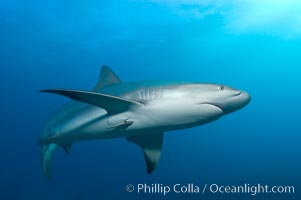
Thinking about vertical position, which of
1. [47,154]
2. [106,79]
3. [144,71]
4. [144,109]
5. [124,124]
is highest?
[144,71]

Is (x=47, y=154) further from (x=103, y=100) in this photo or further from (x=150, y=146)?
(x=103, y=100)

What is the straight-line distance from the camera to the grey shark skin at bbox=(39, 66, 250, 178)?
3.79 metres

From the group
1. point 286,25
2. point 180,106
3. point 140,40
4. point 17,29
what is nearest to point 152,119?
point 180,106

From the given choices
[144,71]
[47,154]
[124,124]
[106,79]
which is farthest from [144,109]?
[144,71]

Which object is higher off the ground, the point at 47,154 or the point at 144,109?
the point at 144,109

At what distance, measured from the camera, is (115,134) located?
15.8 ft

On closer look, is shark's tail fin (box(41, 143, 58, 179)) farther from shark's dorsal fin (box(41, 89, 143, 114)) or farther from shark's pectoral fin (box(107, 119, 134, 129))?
shark's dorsal fin (box(41, 89, 143, 114))

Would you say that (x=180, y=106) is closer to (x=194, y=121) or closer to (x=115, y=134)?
(x=194, y=121)

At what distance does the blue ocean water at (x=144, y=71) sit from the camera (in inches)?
1014

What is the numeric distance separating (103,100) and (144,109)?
1.87 feet

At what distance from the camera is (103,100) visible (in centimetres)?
399

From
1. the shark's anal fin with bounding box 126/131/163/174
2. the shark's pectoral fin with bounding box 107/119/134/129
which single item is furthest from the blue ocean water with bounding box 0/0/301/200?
the shark's pectoral fin with bounding box 107/119/134/129

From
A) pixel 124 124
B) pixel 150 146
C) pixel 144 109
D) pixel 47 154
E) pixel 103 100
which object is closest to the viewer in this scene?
pixel 103 100

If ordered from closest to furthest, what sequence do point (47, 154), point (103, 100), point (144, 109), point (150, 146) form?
point (103, 100) → point (144, 109) → point (150, 146) → point (47, 154)
